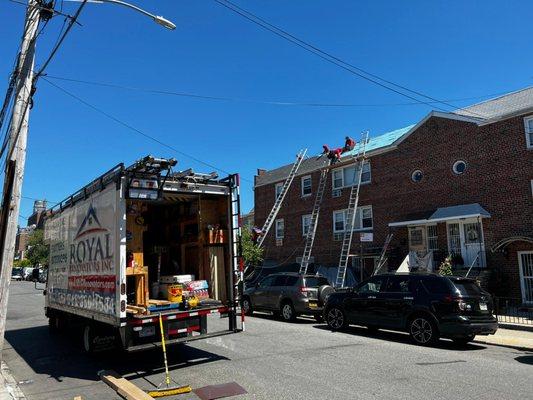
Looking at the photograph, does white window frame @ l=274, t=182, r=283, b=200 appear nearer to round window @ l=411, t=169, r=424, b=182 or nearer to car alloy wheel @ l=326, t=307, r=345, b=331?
round window @ l=411, t=169, r=424, b=182

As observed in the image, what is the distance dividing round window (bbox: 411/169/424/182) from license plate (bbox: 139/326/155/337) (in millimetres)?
18089

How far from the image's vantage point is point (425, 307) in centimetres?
1108

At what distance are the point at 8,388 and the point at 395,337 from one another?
28.7ft

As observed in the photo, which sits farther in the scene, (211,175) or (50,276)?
(50,276)

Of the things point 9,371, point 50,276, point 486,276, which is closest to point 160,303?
point 9,371

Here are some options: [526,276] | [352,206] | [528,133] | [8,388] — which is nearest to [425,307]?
[8,388]

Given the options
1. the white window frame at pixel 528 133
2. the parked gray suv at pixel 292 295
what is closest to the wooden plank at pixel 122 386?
the parked gray suv at pixel 292 295

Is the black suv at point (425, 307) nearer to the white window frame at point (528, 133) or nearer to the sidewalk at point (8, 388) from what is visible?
the sidewalk at point (8, 388)

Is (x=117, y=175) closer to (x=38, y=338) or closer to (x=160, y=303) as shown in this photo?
(x=160, y=303)

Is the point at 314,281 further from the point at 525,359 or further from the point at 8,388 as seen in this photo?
Result: the point at 8,388

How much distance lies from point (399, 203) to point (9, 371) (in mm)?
19343

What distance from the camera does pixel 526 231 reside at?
18.6 meters

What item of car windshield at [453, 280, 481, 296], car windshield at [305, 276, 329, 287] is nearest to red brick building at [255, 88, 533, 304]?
car windshield at [305, 276, 329, 287]

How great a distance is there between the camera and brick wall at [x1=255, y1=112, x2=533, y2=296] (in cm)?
1916
